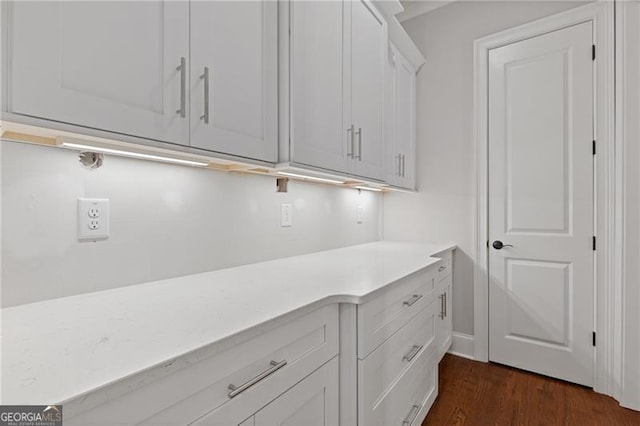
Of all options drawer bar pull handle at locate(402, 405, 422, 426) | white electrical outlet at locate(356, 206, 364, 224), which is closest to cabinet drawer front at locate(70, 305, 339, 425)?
drawer bar pull handle at locate(402, 405, 422, 426)

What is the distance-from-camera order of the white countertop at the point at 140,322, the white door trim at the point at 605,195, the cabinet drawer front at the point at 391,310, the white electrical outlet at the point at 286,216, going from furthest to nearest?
1. the white door trim at the point at 605,195
2. the white electrical outlet at the point at 286,216
3. the cabinet drawer front at the point at 391,310
4. the white countertop at the point at 140,322

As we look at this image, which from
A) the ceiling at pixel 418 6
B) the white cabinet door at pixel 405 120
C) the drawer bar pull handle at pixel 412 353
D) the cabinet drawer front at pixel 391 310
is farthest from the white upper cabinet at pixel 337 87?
the ceiling at pixel 418 6

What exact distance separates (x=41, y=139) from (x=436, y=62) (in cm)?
277

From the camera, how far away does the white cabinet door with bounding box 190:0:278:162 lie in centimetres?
98

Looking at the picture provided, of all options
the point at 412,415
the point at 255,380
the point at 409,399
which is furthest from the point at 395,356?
the point at 255,380

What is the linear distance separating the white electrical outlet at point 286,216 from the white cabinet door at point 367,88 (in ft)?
1.36

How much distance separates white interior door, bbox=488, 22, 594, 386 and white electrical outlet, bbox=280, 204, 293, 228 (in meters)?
1.61

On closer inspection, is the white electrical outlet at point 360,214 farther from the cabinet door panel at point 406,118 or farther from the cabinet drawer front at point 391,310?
the cabinet drawer front at point 391,310

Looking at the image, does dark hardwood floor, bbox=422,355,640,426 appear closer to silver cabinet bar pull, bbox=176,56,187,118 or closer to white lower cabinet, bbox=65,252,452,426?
white lower cabinet, bbox=65,252,452,426

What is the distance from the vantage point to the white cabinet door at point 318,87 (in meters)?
1.30

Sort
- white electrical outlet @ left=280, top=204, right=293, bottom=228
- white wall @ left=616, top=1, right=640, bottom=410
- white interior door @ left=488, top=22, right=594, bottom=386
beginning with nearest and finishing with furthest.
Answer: white electrical outlet @ left=280, top=204, right=293, bottom=228
white wall @ left=616, top=1, right=640, bottom=410
white interior door @ left=488, top=22, right=594, bottom=386

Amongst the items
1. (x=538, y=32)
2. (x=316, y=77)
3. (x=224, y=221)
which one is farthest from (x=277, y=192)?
(x=538, y=32)

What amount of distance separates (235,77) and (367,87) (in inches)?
37.7

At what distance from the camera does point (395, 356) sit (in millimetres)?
1363
